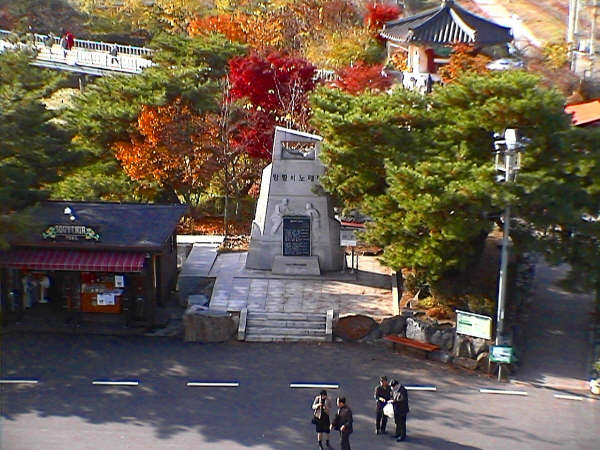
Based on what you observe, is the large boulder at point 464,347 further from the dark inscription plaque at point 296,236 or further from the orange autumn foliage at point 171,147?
the orange autumn foliage at point 171,147

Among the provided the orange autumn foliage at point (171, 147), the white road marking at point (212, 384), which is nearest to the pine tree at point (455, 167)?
the white road marking at point (212, 384)

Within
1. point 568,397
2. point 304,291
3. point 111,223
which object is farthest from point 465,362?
point 111,223

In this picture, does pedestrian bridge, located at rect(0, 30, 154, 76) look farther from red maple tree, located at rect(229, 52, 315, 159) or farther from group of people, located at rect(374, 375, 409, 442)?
group of people, located at rect(374, 375, 409, 442)

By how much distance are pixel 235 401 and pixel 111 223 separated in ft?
23.6

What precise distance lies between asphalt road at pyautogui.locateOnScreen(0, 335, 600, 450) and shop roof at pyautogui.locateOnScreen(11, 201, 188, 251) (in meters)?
2.44

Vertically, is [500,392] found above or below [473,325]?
below

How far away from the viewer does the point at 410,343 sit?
19859 mm

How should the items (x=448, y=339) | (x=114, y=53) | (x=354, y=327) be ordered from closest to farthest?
(x=448, y=339) < (x=354, y=327) < (x=114, y=53)

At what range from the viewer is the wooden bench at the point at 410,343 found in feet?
64.4

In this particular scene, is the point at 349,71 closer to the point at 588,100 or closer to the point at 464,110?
the point at 588,100

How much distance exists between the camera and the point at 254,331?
2108cm

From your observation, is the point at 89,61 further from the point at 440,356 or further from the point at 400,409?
the point at 400,409

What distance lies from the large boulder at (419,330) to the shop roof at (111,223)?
6676mm

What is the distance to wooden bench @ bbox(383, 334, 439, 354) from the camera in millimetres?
19625
